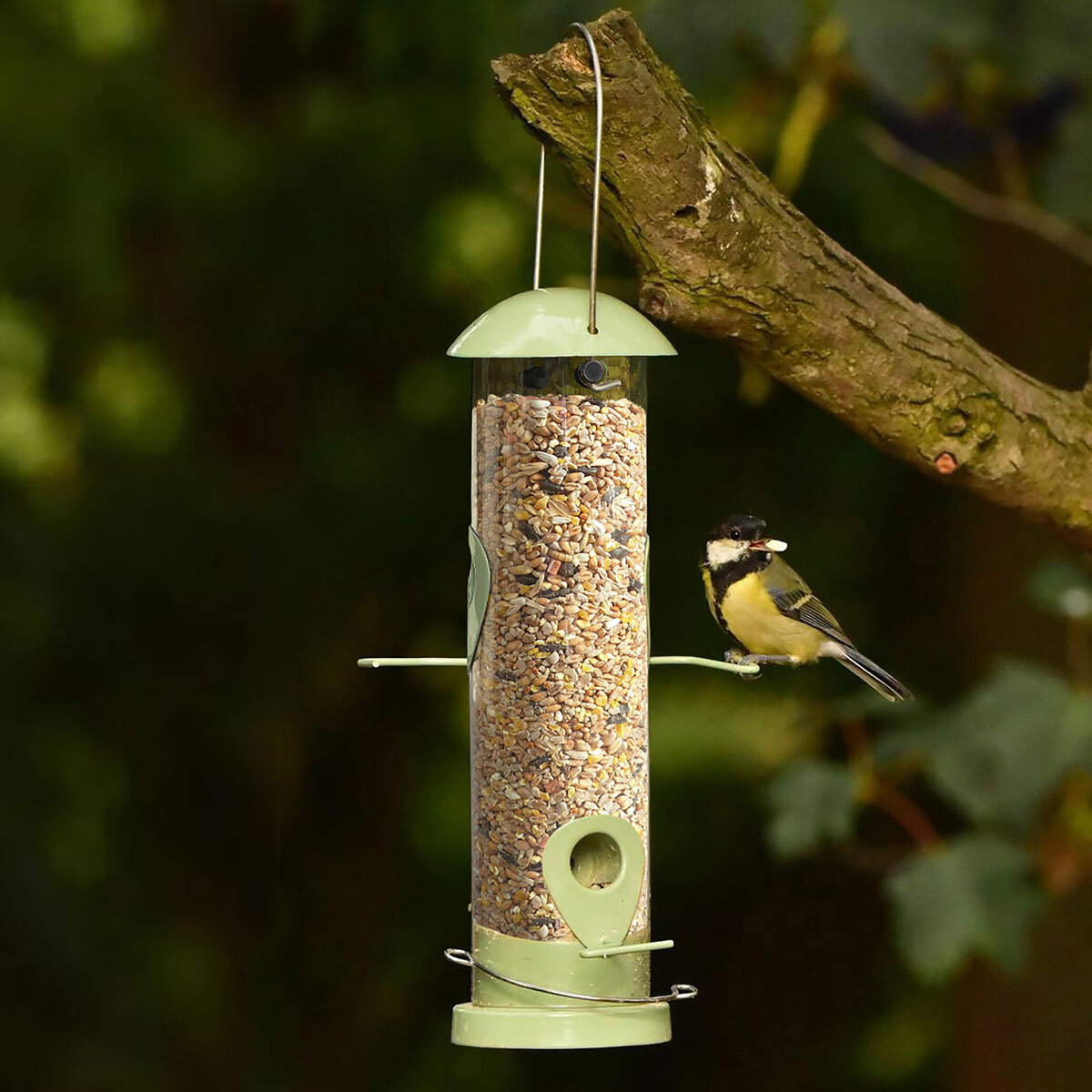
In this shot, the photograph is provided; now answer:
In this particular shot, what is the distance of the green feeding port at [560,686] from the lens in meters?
2.89

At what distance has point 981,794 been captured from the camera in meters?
4.28

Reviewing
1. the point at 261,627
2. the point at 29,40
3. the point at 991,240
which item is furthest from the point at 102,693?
the point at 991,240

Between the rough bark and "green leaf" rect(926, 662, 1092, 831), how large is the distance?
1383 mm

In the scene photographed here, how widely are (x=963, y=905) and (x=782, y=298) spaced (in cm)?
223

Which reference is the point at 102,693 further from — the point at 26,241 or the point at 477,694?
the point at 477,694

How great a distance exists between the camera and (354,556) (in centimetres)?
630

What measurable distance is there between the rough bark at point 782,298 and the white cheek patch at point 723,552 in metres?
0.82

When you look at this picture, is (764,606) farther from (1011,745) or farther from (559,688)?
→ (1011,745)

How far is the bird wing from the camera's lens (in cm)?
355

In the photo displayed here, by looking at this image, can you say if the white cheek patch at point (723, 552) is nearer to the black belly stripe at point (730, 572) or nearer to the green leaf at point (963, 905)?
the black belly stripe at point (730, 572)

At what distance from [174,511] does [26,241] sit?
1306 millimetres

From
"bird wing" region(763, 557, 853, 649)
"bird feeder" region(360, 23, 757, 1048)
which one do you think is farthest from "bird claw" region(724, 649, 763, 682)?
"bird feeder" region(360, 23, 757, 1048)

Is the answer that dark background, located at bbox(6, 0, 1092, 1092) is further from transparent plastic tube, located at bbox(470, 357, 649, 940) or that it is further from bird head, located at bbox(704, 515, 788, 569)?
transparent plastic tube, located at bbox(470, 357, 649, 940)

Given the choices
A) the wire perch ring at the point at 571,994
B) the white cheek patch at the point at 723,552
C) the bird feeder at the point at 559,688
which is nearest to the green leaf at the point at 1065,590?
the white cheek patch at the point at 723,552
